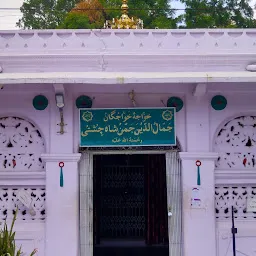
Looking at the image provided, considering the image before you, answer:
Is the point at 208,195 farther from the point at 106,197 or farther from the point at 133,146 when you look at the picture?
the point at 106,197

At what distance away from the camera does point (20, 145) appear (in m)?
7.50

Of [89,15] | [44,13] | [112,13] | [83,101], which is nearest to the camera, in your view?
[83,101]

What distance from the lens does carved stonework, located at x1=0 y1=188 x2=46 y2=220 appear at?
7418mm

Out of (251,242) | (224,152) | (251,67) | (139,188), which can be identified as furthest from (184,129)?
(139,188)

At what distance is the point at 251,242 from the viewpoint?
7379 mm

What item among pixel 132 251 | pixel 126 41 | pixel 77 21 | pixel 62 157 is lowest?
pixel 132 251

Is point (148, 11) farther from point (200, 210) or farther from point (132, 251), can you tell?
point (200, 210)

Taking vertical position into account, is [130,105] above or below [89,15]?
below

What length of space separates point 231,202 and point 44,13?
881 inches

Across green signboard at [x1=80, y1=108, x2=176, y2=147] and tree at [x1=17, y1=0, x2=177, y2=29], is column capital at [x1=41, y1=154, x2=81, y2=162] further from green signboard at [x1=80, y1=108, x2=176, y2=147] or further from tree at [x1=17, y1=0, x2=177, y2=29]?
tree at [x1=17, y1=0, x2=177, y2=29]

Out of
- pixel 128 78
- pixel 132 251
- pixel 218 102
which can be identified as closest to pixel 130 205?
pixel 132 251

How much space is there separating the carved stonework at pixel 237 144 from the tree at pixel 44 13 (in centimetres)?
2029

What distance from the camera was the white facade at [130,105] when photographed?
730cm

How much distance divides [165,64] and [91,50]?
100cm
